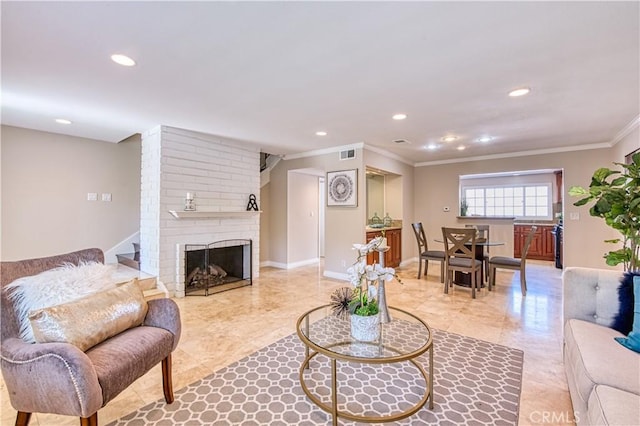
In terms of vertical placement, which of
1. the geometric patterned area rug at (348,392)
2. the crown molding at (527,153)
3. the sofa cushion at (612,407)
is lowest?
the geometric patterned area rug at (348,392)

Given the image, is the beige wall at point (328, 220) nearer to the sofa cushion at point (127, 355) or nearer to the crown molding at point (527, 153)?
the crown molding at point (527, 153)

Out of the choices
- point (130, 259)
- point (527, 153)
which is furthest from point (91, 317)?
point (527, 153)

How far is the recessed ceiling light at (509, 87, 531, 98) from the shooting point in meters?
2.70

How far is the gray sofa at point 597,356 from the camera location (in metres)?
1.18

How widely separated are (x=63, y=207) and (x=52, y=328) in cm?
403

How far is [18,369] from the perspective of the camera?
1.32 meters

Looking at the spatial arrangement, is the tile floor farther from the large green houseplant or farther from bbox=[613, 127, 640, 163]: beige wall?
bbox=[613, 127, 640, 163]: beige wall

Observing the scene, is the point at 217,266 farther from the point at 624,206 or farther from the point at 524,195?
the point at 524,195

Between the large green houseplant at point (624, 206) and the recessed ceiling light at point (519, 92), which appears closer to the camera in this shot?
the large green houseplant at point (624, 206)

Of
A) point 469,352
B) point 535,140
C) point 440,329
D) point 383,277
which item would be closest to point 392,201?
point 535,140

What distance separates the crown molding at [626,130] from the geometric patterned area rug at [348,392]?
3.30m

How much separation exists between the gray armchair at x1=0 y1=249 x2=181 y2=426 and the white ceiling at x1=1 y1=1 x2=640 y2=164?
159 centimetres

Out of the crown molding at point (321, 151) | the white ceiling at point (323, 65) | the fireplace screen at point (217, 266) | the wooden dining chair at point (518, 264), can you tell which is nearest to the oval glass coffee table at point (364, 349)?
the white ceiling at point (323, 65)

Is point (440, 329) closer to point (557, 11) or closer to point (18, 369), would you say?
point (557, 11)
